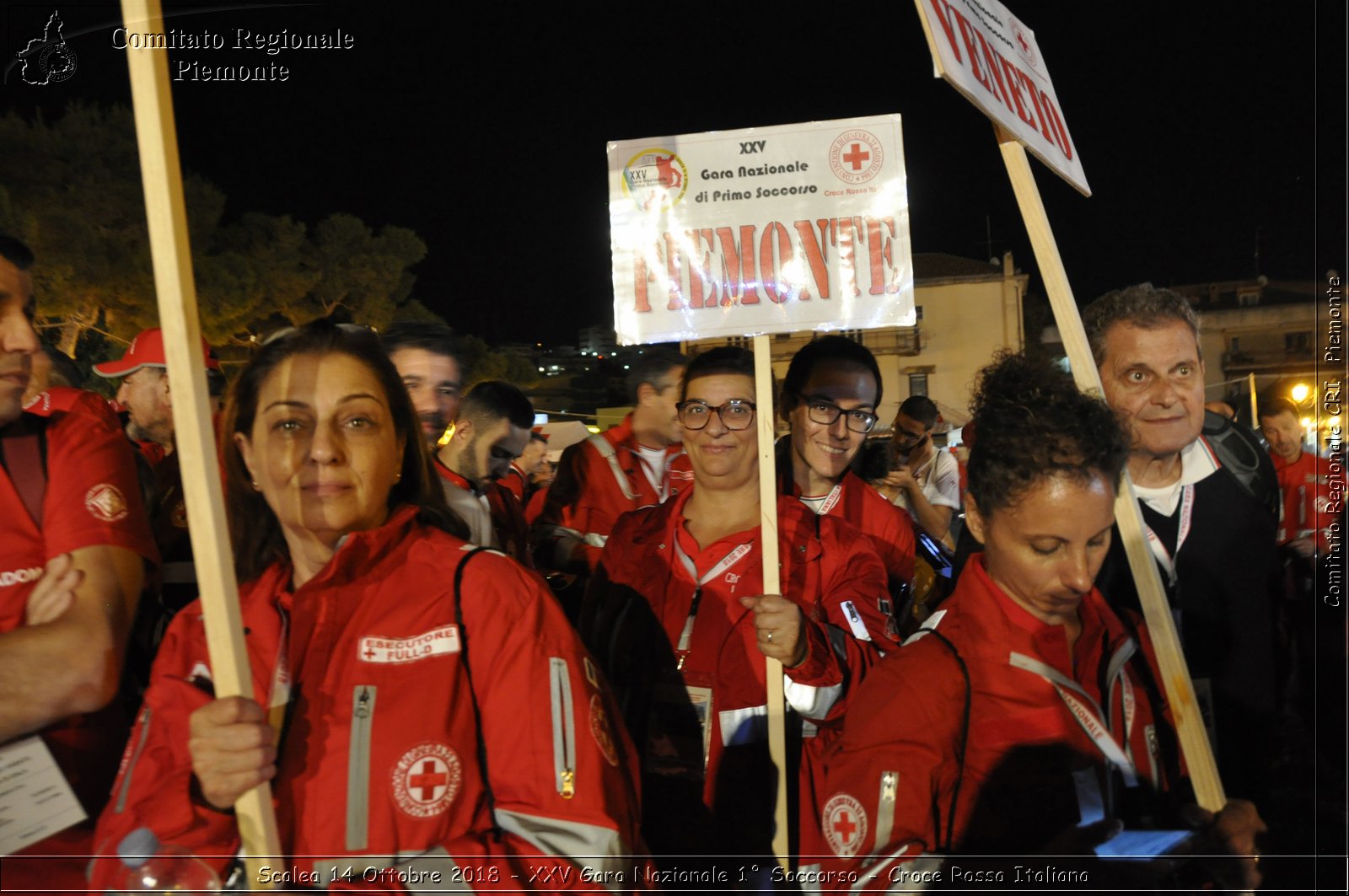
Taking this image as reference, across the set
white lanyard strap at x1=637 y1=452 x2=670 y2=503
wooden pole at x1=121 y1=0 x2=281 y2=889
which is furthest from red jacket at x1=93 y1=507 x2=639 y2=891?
white lanyard strap at x1=637 y1=452 x2=670 y2=503

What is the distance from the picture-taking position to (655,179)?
11.0ft

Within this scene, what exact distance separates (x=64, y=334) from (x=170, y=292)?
17.0 m

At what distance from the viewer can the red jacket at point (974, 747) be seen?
2229 millimetres

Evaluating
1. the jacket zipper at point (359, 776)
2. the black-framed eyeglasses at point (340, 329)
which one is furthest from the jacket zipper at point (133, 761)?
the black-framed eyeglasses at point (340, 329)

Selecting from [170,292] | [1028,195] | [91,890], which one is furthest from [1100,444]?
[91,890]

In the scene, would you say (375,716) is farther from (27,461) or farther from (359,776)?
(27,461)

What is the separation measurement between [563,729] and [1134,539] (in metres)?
1.63

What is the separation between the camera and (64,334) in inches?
647

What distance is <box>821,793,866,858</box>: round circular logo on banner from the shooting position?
2.28 m

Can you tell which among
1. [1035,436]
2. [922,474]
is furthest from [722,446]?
[922,474]

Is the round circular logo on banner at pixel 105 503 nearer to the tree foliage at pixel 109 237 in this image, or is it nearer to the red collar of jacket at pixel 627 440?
the red collar of jacket at pixel 627 440

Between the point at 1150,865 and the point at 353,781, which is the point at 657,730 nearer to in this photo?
the point at 353,781

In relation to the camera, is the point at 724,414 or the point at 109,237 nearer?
the point at 724,414

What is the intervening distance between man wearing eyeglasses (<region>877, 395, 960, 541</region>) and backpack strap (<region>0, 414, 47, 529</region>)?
176 inches
